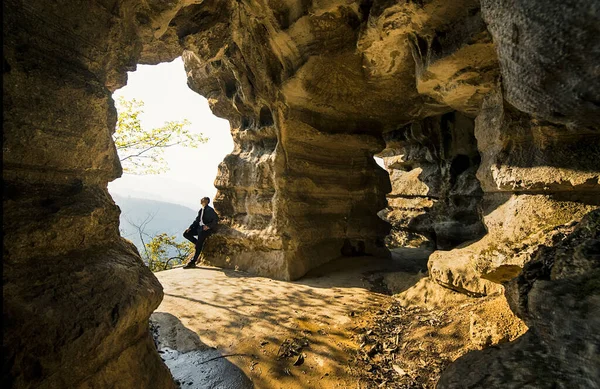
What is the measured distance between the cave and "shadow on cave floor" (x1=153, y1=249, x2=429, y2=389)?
30.5 inches

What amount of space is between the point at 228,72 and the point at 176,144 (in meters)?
7.35

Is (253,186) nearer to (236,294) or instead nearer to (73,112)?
(236,294)

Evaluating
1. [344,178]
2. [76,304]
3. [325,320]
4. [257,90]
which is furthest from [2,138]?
[344,178]

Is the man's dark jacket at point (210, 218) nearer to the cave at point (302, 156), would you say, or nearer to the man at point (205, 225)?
the man at point (205, 225)

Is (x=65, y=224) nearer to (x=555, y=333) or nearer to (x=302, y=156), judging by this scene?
(x=555, y=333)

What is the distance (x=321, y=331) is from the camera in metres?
3.43

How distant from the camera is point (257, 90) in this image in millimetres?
6156

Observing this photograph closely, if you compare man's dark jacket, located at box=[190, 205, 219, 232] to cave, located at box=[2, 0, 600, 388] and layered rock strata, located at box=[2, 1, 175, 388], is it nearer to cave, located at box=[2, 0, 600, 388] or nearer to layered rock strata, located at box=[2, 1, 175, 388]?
cave, located at box=[2, 0, 600, 388]

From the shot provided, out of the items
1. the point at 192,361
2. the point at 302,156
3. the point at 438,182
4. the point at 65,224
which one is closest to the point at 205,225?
the point at 302,156

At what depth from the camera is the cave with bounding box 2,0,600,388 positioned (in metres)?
1.51

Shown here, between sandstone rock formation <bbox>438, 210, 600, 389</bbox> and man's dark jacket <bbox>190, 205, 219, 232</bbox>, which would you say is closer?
sandstone rock formation <bbox>438, 210, 600, 389</bbox>

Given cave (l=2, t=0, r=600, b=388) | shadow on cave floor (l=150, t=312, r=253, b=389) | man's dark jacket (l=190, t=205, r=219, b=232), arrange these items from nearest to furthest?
cave (l=2, t=0, r=600, b=388), shadow on cave floor (l=150, t=312, r=253, b=389), man's dark jacket (l=190, t=205, r=219, b=232)

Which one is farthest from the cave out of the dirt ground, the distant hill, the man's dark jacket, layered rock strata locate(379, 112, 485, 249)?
the distant hill

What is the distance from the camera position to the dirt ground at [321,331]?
2.55 meters
